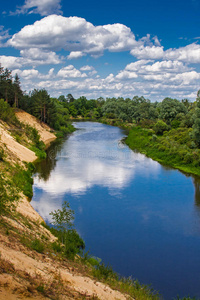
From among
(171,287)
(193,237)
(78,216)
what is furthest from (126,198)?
(171,287)

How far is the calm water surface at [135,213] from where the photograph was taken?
1441cm

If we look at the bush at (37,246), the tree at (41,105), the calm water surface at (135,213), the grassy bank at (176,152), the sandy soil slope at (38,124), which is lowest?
the calm water surface at (135,213)

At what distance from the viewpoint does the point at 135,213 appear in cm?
2083

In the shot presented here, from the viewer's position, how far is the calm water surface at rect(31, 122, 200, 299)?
14406mm

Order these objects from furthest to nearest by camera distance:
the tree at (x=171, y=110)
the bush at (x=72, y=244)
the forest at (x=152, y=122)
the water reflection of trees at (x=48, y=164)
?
1. the tree at (x=171, y=110)
2. the forest at (x=152, y=122)
3. the water reflection of trees at (x=48, y=164)
4. the bush at (x=72, y=244)

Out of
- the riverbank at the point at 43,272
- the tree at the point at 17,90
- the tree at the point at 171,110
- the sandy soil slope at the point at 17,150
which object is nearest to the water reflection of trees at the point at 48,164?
the sandy soil slope at the point at 17,150

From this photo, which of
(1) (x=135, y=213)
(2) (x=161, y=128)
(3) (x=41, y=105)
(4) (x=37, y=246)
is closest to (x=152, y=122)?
(2) (x=161, y=128)

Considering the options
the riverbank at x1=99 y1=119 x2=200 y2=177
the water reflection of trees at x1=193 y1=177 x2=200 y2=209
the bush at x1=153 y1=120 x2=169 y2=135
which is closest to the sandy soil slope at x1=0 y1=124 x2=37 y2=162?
the riverbank at x1=99 y1=119 x2=200 y2=177

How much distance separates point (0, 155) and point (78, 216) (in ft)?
32.8

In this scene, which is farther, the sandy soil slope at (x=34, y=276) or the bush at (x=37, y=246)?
the bush at (x=37, y=246)

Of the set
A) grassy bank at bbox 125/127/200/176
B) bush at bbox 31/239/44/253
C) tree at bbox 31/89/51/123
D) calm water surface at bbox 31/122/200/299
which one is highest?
tree at bbox 31/89/51/123

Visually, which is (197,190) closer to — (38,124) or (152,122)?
(38,124)

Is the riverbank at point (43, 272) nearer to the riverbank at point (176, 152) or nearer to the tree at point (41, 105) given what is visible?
the riverbank at point (176, 152)

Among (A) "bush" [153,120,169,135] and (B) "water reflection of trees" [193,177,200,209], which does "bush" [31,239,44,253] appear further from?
(A) "bush" [153,120,169,135]
